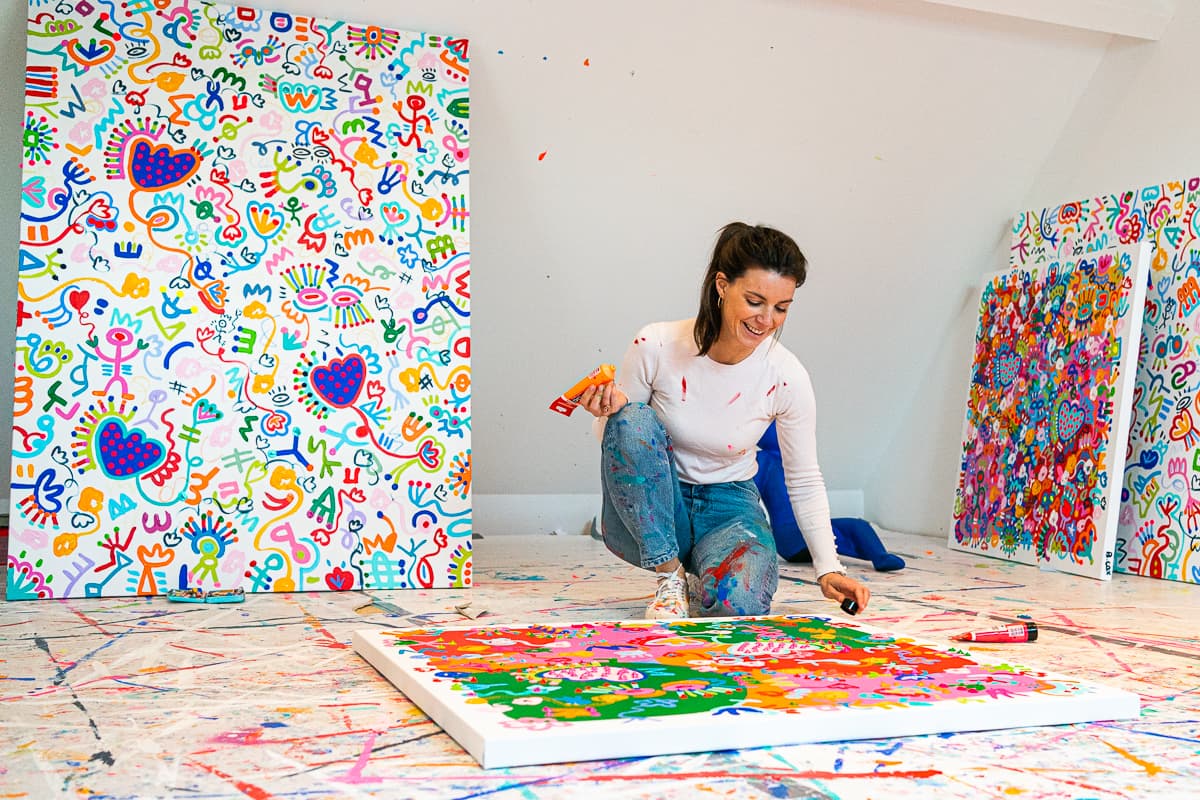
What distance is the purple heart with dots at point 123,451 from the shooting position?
8.28ft

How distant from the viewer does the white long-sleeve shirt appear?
224 centimetres

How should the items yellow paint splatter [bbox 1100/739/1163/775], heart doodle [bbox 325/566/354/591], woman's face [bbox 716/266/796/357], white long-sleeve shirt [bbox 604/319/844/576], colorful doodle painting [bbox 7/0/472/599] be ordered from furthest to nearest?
heart doodle [bbox 325/566/354/591] → colorful doodle painting [bbox 7/0/472/599] → white long-sleeve shirt [bbox 604/319/844/576] → woman's face [bbox 716/266/796/357] → yellow paint splatter [bbox 1100/739/1163/775]

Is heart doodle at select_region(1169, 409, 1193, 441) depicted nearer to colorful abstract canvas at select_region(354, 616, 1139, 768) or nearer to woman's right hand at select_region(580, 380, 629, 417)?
colorful abstract canvas at select_region(354, 616, 1139, 768)

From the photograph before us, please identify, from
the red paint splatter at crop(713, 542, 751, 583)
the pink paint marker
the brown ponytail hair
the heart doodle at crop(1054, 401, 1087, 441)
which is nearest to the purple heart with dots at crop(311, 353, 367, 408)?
the brown ponytail hair

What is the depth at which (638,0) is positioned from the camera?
2.98 meters

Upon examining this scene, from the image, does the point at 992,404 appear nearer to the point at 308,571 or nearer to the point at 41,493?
the point at 308,571

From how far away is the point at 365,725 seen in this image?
55.1 inches

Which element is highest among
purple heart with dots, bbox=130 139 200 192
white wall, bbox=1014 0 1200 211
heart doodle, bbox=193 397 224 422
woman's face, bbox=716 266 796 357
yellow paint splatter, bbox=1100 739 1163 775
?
white wall, bbox=1014 0 1200 211

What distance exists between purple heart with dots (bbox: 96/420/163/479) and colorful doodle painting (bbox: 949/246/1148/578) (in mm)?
2452

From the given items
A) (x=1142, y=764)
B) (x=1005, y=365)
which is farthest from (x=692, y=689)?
(x=1005, y=365)

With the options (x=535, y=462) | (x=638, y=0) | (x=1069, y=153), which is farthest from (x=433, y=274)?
(x=1069, y=153)

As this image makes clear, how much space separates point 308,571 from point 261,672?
0.96 meters

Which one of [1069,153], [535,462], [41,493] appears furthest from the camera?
[535,462]

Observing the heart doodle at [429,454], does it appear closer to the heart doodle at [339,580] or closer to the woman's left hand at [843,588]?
the heart doodle at [339,580]
